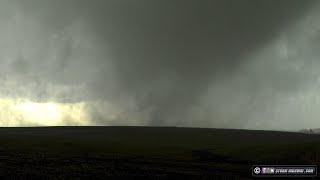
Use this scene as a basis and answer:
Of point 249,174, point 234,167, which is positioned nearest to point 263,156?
point 234,167

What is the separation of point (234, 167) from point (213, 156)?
3561 centimetres

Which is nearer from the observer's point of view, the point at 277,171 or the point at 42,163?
the point at 277,171

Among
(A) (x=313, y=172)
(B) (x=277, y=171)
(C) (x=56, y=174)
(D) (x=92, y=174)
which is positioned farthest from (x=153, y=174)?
(A) (x=313, y=172)

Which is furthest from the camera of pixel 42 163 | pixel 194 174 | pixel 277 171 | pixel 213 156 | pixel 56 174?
pixel 213 156

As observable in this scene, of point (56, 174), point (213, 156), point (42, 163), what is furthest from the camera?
point (213, 156)

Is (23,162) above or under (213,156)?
under

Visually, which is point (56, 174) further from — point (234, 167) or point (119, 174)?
point (234, 167)

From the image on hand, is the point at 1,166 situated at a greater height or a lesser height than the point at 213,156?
lesser

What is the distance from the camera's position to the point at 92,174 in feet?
322

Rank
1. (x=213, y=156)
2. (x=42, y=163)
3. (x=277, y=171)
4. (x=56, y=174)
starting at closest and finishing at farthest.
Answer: (x=277, y=171) < (x=56, y=174) < (x=42, y=163) < (x=213, y=156)

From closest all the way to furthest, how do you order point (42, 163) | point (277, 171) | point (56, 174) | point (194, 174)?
1. point (277, 171)
2. point (56, 174)
3. point (194, 174)
4. point (42, 163)

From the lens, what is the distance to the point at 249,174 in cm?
10456

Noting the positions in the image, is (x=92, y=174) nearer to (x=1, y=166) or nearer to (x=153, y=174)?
(x=153, y=174)

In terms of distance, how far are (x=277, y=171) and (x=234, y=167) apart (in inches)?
1387
